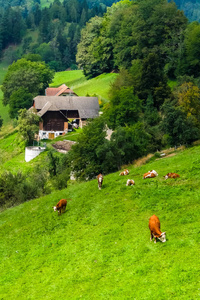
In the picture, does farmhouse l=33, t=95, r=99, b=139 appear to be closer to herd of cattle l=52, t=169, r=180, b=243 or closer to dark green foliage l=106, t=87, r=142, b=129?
dark green foliage l=106, t=87, r=142, b=129

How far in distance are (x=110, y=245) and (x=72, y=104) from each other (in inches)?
3204

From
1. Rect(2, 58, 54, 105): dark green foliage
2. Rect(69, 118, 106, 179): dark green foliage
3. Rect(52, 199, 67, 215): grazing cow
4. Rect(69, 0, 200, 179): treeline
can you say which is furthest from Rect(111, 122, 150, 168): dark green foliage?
Rect(2, 58, 54, 105): dark green foliage

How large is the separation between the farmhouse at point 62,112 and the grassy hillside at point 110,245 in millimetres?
→ 62270

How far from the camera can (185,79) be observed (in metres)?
80.8

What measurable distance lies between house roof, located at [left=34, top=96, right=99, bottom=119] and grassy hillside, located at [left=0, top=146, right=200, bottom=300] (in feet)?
216

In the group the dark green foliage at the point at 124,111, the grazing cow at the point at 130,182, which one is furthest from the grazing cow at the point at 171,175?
the dark green foliage at the point at 124,111

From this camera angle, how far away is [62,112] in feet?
331

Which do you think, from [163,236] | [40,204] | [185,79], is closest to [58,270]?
[163,236]

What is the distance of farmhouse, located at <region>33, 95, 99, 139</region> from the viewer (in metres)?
95.0

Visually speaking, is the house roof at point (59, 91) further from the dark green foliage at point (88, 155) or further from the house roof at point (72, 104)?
the dark green foliage at point (88, 155)

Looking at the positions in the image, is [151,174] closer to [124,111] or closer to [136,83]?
[124,111]

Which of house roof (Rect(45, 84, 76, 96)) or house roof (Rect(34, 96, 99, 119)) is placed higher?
house roof (Rect(45, 84, 76, 96))

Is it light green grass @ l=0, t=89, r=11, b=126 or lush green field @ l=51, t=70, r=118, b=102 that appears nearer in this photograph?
lush green field @ l=51, t=70, r=118, b=102

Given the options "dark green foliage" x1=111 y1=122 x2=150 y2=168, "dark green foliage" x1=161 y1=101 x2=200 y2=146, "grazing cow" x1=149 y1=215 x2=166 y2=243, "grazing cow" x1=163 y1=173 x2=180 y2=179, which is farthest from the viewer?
"dark green foliage" x1=111 y1=122 x2=150 y2=168
